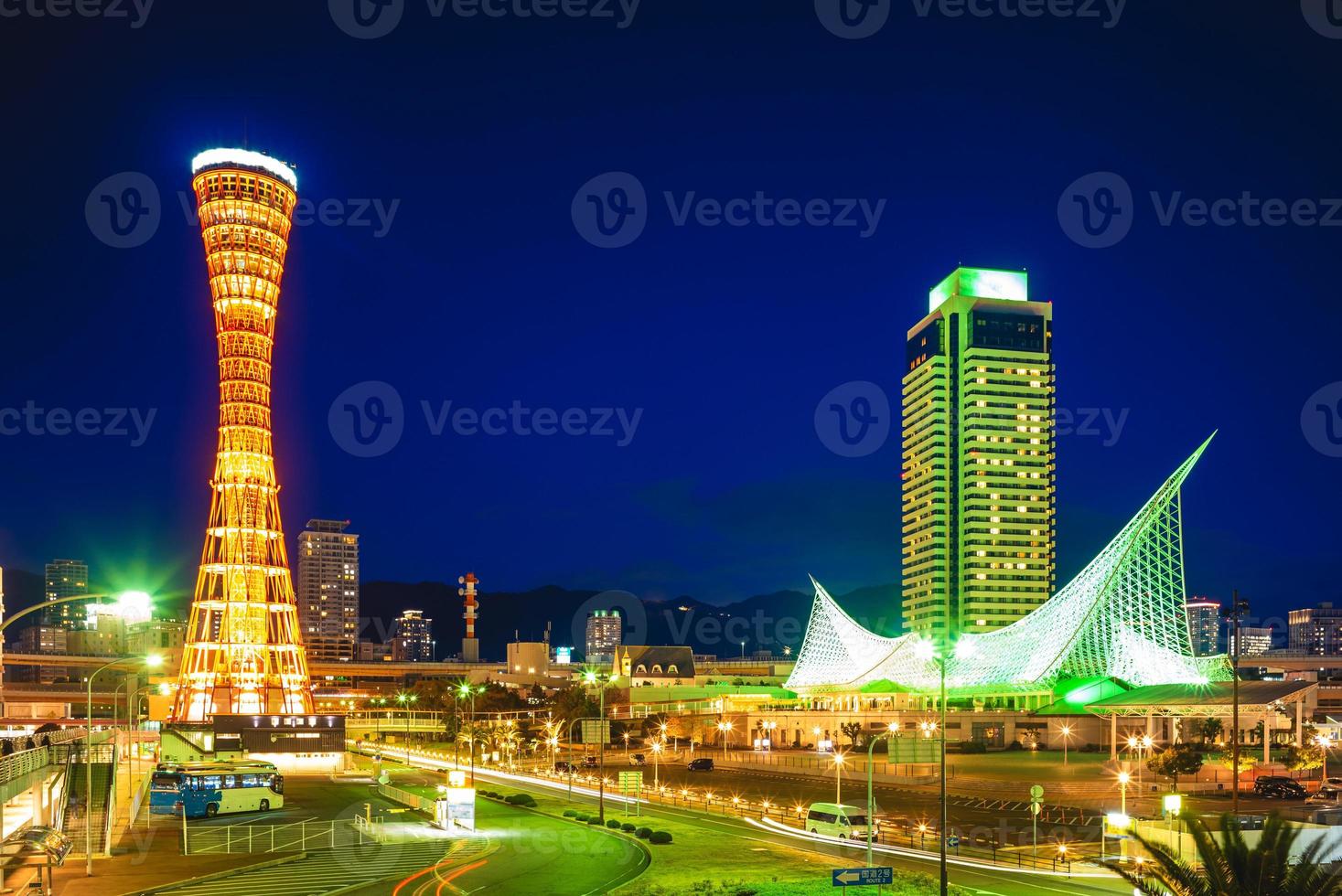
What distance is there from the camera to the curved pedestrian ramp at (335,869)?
3375 cm

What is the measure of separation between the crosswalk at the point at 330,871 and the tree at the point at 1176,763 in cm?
3438

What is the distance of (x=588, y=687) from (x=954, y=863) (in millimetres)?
90722

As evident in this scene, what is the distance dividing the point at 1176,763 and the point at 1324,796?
20.6 feet

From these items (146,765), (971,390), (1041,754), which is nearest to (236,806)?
(146,765)

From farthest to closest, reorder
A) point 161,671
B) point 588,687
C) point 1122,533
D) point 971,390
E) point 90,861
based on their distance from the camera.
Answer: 1. point 971,390
2. point 161,671
3. point 588,687
4. point 1122,533
5. point 90,861

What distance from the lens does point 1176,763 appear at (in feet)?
193

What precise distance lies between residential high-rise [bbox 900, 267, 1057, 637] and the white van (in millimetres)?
136807

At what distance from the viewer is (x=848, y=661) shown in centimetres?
12850

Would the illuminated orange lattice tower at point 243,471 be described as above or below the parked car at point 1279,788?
above

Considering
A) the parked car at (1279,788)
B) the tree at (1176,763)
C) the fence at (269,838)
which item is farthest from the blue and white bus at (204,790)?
the parked car at (1279,788)

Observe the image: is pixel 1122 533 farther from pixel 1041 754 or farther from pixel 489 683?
pixel 489 683

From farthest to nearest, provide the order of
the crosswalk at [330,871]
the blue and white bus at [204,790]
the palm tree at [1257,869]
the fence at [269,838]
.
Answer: the blue and white bus at [204,790], the fence at [269,838], the crosswalk at [330,871], the palm tree at [1257,869]

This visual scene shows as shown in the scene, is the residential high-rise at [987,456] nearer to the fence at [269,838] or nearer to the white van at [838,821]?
the white van at [838,821]

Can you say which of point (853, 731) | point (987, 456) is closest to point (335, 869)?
point (853, 731)
